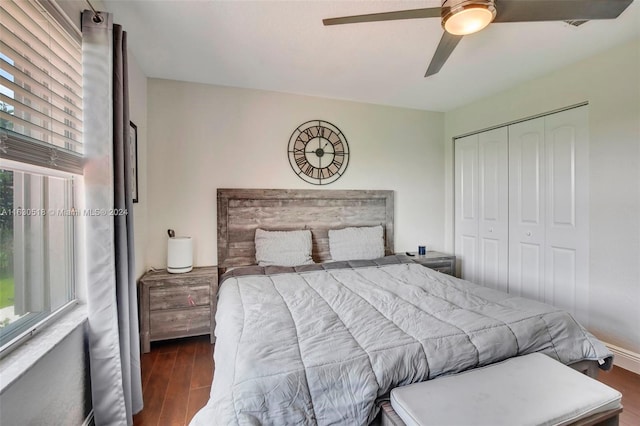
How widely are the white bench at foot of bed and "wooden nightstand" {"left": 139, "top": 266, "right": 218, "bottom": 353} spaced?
73.6 inches

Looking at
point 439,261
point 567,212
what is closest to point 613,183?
point 567,212

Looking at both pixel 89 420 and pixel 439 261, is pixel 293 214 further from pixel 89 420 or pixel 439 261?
pixel 89 420

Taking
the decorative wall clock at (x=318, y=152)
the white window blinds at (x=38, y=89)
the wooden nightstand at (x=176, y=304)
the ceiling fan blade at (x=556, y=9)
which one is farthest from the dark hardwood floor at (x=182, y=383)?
the ceiling fan blade at (x=556, y=9)

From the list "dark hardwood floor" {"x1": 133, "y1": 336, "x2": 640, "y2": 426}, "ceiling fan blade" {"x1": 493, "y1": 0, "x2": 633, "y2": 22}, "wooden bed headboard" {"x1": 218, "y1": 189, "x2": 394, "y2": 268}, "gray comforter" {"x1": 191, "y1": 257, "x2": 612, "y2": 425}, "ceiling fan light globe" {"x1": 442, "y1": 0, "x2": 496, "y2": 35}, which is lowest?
"dark hardwood floor" {"x1": 133, "y1": 336, "x2": 640, "y2": 426}

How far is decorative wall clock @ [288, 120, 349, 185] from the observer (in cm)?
319

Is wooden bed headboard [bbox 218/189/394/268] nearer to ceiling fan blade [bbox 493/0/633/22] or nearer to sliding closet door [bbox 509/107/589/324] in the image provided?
sliding closet door [bbox 509/107/589/324]

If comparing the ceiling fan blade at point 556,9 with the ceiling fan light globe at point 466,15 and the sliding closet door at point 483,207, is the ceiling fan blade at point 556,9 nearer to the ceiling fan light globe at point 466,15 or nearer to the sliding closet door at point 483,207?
the ceiling fan light globe at point 466,15

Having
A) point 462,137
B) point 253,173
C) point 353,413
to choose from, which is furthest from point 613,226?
point 253,173

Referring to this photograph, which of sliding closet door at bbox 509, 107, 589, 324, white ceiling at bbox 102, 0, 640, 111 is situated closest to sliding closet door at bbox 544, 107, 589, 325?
sliding closet door at bbox 509, 107, 589, 324

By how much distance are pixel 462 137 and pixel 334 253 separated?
217cm

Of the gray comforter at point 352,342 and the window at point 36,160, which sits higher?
the window at point 36,160

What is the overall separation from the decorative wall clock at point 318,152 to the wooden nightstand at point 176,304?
1.43 meters

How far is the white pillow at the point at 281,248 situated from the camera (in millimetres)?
2840

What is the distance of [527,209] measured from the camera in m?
2.95
